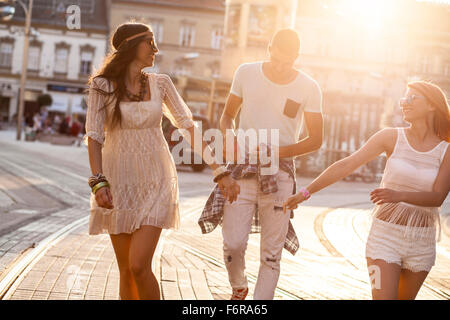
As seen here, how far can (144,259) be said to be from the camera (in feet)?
13.5

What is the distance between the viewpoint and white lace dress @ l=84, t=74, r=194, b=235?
13.9 feet

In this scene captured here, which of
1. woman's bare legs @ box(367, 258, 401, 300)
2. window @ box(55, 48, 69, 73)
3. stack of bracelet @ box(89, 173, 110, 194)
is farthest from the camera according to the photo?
window @ box(55, 48, 69, 73)

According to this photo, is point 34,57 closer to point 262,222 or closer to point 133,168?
point 262,222

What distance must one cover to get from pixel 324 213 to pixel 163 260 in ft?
23.2

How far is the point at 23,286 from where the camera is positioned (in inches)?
238

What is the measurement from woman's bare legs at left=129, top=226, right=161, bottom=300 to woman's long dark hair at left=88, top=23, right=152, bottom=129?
60 centimetres

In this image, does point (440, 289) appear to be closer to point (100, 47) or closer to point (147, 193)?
point (147, 193)

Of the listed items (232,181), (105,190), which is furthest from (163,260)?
(105,190)

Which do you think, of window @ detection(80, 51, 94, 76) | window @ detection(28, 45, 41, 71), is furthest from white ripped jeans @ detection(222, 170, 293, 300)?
window @ detection(28, 45, 41, 71)

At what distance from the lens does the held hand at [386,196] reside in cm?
405

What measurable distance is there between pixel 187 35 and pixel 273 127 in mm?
56653

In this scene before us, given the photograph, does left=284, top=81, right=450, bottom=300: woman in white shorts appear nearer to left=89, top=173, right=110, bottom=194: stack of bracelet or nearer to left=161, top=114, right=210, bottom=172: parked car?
left=89, top=173, right=110, bottom=194: stack of bracelet

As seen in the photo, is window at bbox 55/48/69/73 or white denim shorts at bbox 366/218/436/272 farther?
window at bbox 55/48/69/73

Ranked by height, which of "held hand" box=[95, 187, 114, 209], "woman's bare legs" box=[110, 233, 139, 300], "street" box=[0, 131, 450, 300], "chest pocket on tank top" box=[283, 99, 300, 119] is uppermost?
"chest pocket on tank top" box=[283, 99, 300, 119]
